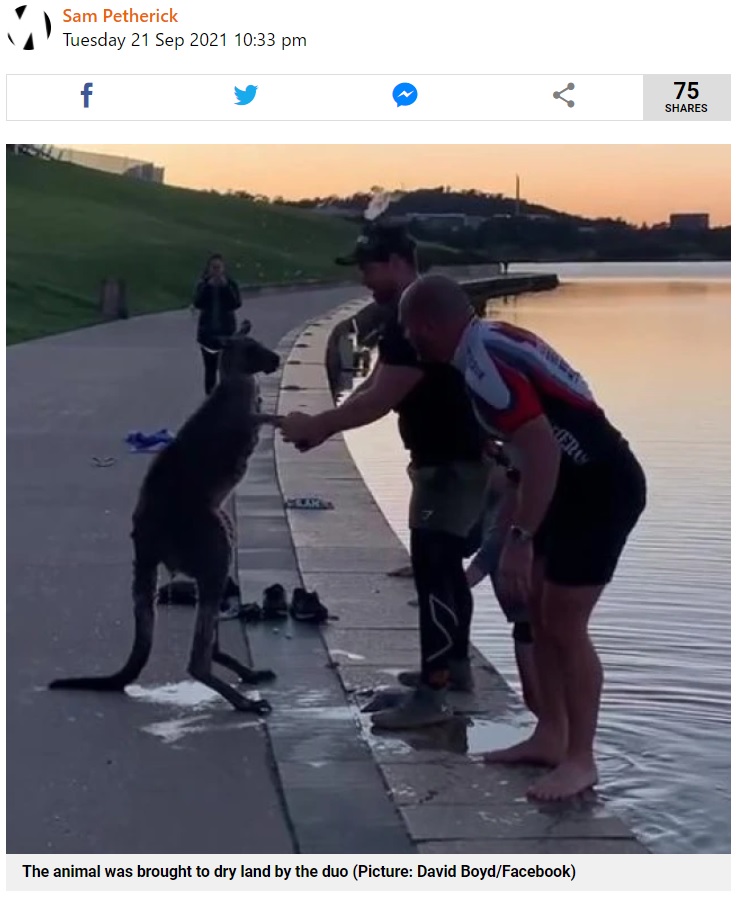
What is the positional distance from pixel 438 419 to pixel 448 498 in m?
0.29

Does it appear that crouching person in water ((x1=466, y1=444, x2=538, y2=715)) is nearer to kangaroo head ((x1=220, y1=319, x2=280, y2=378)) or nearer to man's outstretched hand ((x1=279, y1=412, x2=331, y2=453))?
man's outstretched hand ((x1=279, y1=412, x2=331, y2=453))

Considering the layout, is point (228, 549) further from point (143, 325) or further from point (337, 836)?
point (143, 325)

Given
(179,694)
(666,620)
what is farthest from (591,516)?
(666,620)

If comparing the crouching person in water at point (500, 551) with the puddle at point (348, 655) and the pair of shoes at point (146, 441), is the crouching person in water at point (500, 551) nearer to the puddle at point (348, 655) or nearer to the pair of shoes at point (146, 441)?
the puddle at point (348, 655)

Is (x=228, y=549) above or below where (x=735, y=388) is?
below

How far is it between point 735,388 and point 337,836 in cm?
172

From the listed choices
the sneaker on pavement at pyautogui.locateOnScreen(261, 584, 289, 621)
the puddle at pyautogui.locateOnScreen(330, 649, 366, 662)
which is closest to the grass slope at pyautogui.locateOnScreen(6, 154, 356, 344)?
the sneaker on pavement at pyautogui.locateOnScreen(261, 584, 289, 621)

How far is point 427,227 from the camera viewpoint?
37.8 feet

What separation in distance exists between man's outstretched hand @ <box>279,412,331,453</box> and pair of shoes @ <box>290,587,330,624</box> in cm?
159
